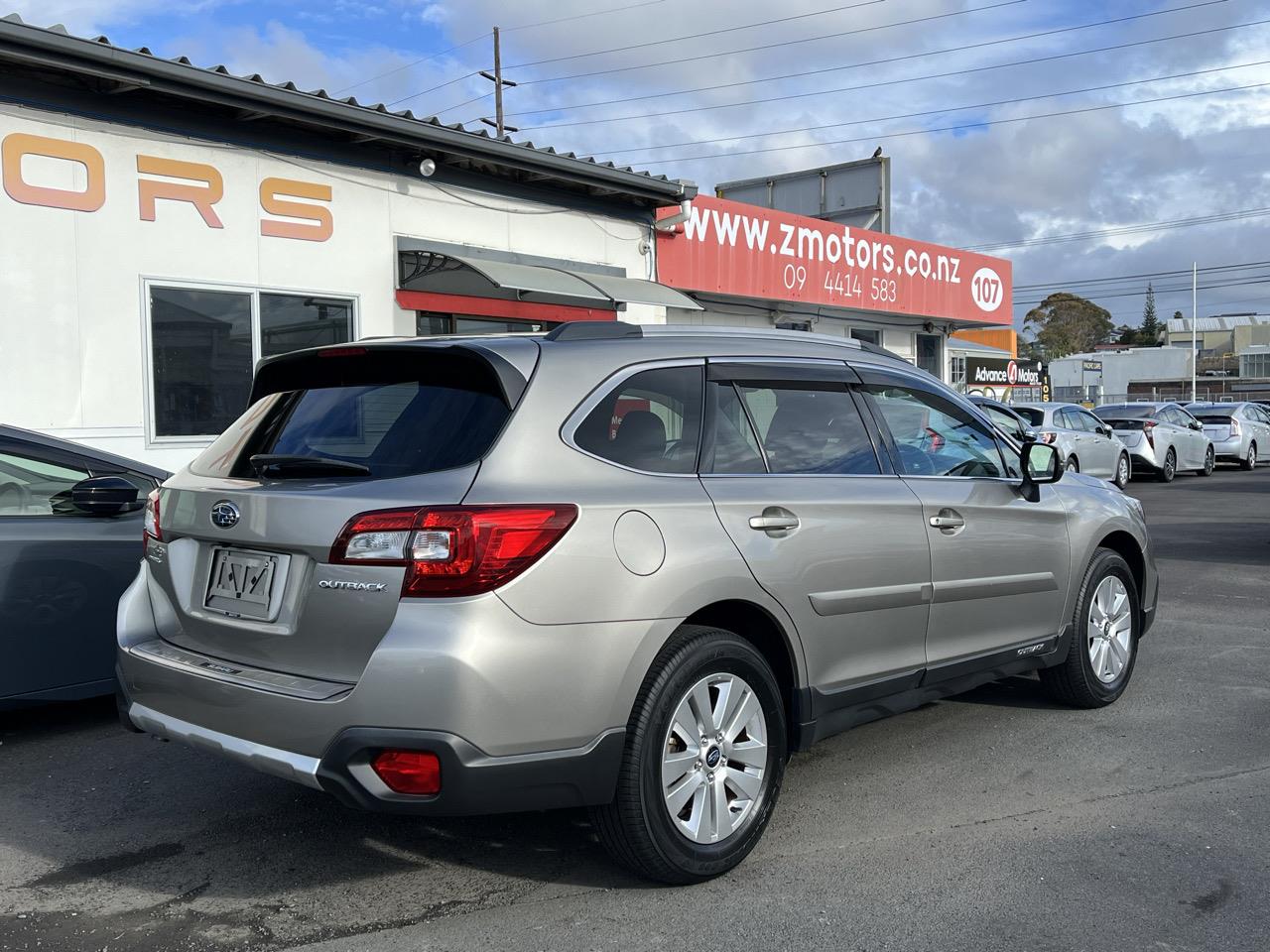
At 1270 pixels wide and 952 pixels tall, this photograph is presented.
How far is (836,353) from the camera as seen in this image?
15.4 feet

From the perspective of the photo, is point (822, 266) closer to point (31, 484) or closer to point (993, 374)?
point (31, 484)

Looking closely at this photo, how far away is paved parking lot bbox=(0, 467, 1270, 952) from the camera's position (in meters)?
3.39

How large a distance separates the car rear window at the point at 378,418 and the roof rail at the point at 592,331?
1.18ft

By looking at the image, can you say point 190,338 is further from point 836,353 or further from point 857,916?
point 857,916

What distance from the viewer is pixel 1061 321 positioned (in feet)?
294

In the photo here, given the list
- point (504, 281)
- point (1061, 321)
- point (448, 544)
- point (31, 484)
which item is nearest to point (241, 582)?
point (448, 544)

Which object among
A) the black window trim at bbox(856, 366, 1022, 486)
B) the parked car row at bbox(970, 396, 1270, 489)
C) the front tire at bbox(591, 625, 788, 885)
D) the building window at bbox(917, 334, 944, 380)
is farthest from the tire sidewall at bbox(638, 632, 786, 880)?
the building window at bbox(917, 334, 944, 380)

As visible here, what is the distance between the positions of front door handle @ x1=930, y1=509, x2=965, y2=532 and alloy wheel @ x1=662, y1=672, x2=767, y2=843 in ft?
4.03

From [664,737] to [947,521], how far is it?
69.8 inches

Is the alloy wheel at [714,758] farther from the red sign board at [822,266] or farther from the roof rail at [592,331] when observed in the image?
the red sign board at [822,266]

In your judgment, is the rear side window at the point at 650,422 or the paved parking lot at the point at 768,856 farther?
the rear side window at the point at 650,422

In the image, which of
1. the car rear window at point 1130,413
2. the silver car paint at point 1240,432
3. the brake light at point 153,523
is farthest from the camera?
the silver car paint at point 1240,432

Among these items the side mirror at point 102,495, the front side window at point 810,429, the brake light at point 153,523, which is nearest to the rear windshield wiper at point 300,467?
the brake light at point 153,523

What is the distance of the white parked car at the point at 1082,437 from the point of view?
18.1 meters
